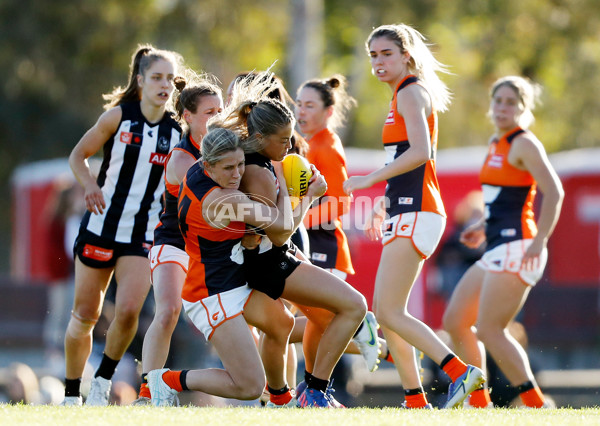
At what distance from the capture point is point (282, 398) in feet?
21.1

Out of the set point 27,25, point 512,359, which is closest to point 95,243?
point 512,359

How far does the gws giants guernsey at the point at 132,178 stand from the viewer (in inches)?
271

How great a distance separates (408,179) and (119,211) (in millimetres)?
2101

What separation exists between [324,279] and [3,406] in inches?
87.5

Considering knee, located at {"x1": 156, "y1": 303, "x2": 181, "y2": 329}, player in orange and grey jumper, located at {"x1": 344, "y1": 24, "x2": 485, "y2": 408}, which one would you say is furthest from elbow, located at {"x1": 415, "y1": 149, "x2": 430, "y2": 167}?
knee, located at {"x1": 156, "y1": 303, "x2": 181, "y2": 329}

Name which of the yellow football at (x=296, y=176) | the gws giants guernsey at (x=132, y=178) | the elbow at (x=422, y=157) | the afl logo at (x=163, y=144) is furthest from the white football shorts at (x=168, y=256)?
the elbow at (x=422, y=157)

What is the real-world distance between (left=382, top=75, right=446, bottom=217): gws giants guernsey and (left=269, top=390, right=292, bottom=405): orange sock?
1.40 meters

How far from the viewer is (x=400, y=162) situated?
19.9ft

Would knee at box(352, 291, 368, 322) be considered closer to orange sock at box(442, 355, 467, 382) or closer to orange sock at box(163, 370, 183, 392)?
orange sock at box(442, 355, 467, 382)

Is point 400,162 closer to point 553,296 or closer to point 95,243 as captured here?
point 95,243

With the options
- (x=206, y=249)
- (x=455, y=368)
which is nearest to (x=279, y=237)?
(x=206, y=249)

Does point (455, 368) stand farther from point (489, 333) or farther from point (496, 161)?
point (496, 161)

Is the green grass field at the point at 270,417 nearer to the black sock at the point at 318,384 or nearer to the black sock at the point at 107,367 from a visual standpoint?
the black sock at the point at 318,384

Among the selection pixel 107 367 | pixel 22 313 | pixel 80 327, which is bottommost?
pixel 22 313
